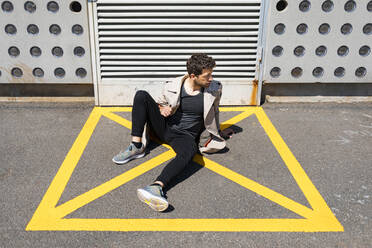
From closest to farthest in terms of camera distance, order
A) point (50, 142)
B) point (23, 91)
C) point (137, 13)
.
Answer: point (50, 142)
point (137, 13)
point (23, 91)

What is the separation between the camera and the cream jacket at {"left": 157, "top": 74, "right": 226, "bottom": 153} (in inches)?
145

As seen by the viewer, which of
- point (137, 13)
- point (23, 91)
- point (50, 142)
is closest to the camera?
point (50, 142)

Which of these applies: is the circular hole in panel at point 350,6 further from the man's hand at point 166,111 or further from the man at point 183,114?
the man's hand at point 166,111

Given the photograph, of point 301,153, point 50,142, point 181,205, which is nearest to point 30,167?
point 50,142

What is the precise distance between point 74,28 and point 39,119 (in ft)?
4.37

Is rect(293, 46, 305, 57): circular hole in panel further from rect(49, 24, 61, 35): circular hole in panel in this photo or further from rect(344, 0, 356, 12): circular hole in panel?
rect(49, 24, 61, 35): circular hole in panel

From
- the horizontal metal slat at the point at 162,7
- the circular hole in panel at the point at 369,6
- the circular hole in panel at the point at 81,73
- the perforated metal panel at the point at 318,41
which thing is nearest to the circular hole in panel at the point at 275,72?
the perforated metal panel at the point at 318,41

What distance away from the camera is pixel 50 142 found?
165 inches

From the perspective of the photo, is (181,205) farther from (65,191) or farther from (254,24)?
(254,24)

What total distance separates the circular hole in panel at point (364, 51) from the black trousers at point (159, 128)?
298cm

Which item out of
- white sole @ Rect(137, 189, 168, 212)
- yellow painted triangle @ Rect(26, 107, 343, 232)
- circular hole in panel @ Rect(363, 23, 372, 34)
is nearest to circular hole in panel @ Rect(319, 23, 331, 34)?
circular hole in panel @ Rect(363, 23, 372, 34)

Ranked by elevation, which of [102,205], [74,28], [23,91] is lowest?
[102,205]

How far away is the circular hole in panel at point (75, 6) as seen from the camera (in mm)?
4747

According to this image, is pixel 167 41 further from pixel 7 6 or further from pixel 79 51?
pixel 7 6
